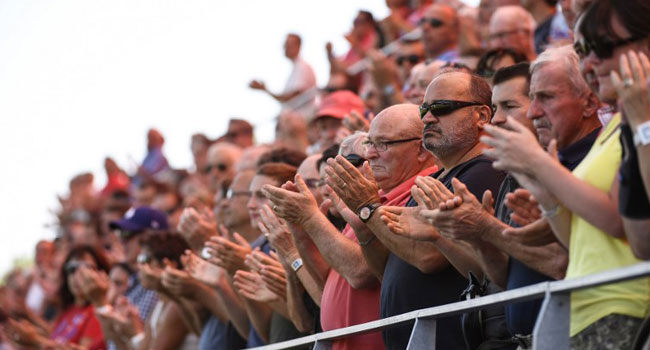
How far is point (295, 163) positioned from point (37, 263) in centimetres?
789

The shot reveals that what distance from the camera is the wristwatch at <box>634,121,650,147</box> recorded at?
3.26 meters

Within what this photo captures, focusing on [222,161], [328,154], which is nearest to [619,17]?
[328,154]

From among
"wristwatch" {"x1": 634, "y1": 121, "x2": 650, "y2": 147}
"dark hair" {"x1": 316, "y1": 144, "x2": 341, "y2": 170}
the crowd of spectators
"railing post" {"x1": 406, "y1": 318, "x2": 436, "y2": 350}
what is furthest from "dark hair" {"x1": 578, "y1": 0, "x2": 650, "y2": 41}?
"dark hair" {"x1": 316, "y1": 144, "x2": 341, "y2": 170}

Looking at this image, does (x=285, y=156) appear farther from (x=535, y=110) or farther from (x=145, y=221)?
(x=535, y=110)

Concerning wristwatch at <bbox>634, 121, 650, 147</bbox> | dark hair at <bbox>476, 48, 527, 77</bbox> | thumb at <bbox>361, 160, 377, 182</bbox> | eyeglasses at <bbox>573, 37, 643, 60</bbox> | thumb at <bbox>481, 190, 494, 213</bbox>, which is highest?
eyeglasses at <bbox>573, 37, 643, 60</bbox>

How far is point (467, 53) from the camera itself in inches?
317

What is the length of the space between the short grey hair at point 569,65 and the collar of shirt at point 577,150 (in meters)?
0.18

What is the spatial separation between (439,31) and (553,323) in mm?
5936

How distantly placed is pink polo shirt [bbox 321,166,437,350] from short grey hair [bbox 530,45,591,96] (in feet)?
3.96

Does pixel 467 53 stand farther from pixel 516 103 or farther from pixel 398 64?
pixel 516 103

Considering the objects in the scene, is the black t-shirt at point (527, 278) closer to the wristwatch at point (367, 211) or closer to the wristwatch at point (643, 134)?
the wristwatch at point (367, 211)

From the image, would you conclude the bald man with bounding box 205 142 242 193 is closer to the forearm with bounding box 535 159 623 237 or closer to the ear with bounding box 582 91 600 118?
the ear with bounding box 582 91 600 118

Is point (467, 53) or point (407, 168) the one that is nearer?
point (407, 168)

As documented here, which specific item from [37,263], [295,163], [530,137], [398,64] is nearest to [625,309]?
[530,137]
